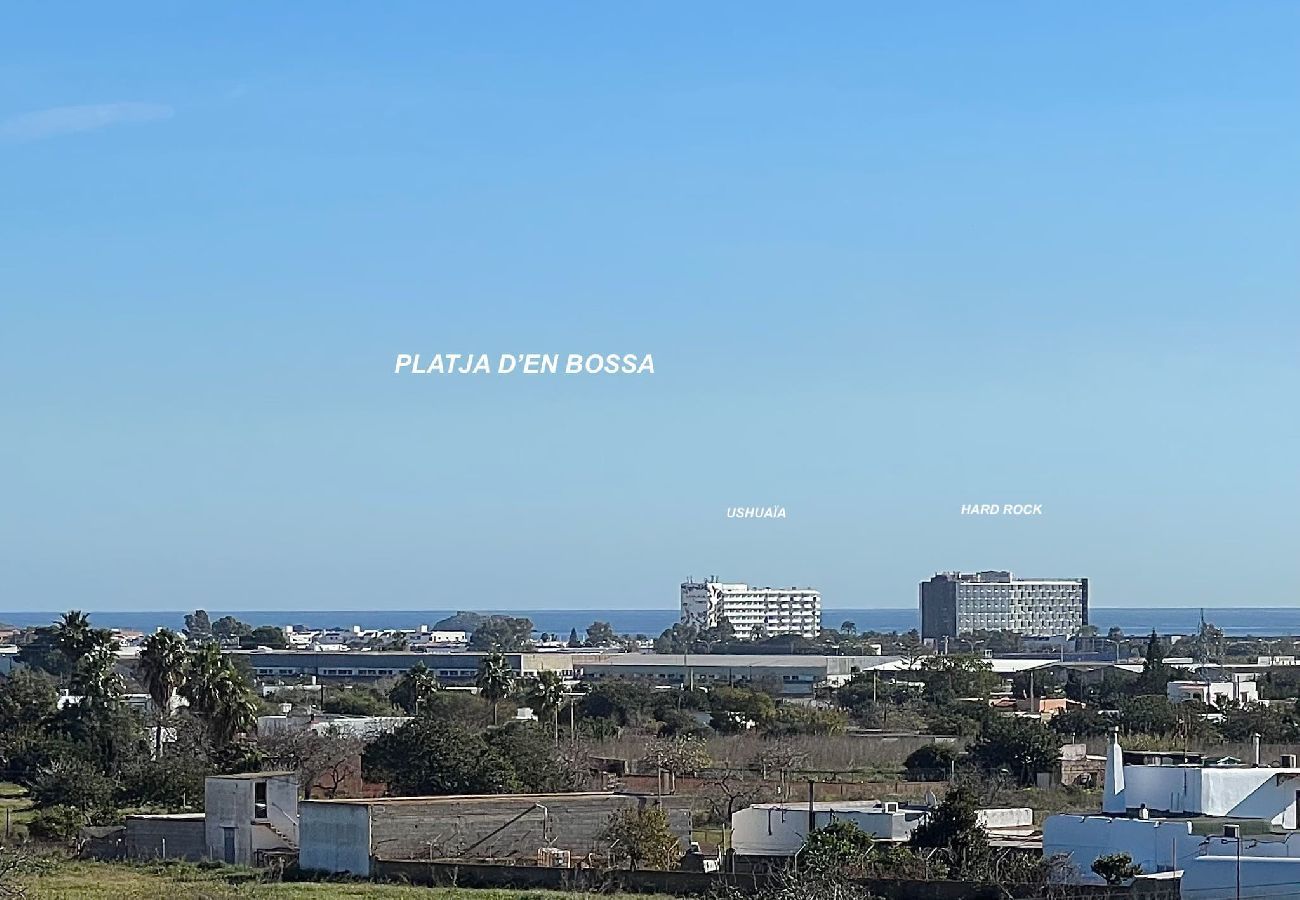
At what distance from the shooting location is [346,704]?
11100 cm

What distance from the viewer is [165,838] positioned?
53938 mm

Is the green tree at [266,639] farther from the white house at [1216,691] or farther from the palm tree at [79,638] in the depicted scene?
the palm tree at [79,638]

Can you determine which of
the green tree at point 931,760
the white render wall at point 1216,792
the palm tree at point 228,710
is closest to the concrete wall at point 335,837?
the white render wall at point 1216,792

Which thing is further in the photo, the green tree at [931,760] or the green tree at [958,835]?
the green tree at [931,760]

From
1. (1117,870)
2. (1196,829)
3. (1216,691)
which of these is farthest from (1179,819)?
(1216,691)

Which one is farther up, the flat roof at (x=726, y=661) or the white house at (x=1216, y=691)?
the flat roof at (x=726, y=661)

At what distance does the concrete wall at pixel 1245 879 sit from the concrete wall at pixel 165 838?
25070mm

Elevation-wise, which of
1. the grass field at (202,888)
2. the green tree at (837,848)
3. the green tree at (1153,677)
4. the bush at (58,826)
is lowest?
the grass field at (202,888)

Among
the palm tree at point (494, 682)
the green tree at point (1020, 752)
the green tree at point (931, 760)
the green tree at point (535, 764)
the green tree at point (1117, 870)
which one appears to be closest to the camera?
the green tree at point (1117, 870)

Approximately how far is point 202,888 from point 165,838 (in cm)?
955

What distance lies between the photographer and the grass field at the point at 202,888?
4256cm

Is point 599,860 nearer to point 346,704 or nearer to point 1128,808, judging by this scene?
point 1128,808

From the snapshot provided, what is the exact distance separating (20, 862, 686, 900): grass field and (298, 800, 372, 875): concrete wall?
1062mm

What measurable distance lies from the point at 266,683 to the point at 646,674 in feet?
85.8
